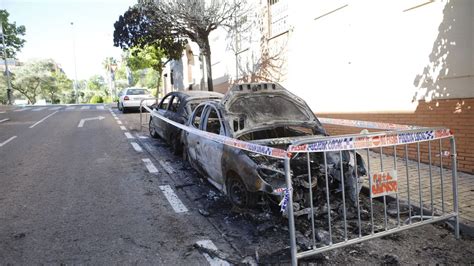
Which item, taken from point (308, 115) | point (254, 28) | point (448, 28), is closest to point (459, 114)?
point (448, 28)

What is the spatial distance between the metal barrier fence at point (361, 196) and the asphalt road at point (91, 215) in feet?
3.67

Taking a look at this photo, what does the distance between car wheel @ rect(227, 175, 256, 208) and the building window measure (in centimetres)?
821

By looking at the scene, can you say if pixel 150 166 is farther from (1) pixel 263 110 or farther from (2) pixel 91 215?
(1) pixel 263 110

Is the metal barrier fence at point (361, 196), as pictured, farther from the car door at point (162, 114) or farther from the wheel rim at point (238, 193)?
the car door at point (162, 114)

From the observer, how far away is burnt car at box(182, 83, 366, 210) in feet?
13.7

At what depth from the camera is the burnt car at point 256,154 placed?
4.17 metres

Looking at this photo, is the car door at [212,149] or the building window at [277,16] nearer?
the car door at [212,149]

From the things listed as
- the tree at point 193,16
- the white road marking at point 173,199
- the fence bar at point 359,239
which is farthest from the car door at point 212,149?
the tree at point 193,16

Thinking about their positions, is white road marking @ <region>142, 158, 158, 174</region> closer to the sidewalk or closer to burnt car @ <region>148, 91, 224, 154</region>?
burnt car @ <region>148, 91, 224, 154</region>

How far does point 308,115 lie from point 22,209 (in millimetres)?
4292

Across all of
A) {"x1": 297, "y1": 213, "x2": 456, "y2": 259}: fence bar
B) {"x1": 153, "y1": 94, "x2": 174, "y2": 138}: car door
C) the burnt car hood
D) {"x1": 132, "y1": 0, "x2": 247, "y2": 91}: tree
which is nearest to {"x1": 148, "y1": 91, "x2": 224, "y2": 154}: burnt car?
{"x1": 153, "y1": 94, "x2": 174, "y2": 138}: car door

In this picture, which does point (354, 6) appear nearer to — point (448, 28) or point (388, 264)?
point (448, 28)

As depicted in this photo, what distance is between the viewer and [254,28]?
1390 centimetres

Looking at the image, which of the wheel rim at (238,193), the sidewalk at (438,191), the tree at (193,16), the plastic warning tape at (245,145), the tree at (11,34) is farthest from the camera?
the tree at (11,34)
